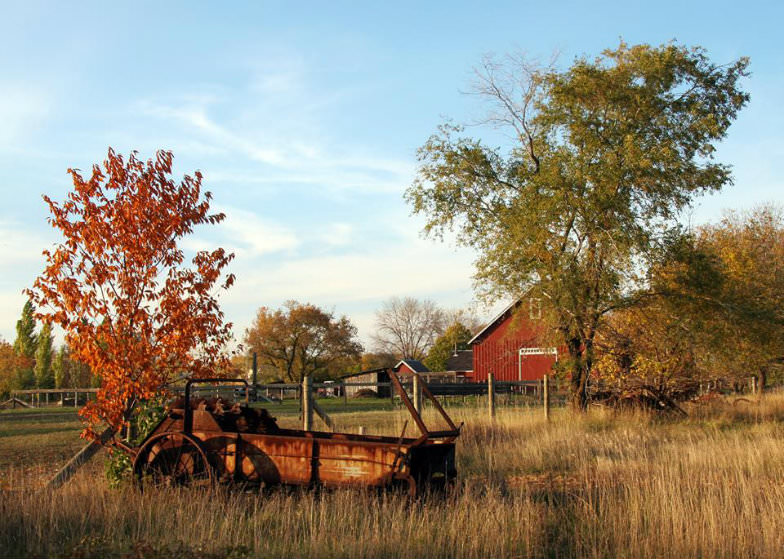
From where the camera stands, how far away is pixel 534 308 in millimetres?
19969

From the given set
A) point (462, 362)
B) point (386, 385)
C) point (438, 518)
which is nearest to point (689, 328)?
point (386, 385)

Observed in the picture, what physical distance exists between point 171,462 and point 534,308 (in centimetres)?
1287

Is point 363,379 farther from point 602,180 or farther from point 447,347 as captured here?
point 602,180

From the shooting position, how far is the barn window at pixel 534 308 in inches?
777

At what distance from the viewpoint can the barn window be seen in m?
19.7

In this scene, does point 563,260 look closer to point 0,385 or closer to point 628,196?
point 628,196

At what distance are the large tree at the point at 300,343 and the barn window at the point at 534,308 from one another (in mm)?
48393

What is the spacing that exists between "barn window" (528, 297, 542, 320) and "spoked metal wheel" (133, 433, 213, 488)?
12.6 metres

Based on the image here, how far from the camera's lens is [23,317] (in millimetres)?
62188

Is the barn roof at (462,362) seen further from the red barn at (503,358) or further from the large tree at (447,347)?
the large tree at (447,347)

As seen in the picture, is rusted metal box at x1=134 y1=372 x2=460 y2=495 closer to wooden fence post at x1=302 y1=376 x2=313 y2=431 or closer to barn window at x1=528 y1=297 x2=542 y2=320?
wooden fence post at x1=302 y1=376 x2=313 y2=431

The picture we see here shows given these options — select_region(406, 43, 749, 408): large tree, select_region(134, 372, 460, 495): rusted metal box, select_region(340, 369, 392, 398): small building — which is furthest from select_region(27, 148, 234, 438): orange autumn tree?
select_region(340, 369, 392, 398): small building

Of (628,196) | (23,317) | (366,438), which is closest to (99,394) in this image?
(366,438)

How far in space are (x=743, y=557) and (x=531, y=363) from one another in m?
38.4
